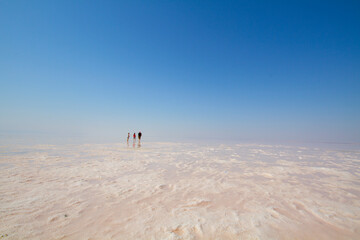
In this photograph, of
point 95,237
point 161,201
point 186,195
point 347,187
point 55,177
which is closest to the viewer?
point 95,237

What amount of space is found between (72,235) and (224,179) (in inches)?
208

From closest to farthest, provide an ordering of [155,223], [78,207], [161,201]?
[155,223] < [78,207] < [161,201]

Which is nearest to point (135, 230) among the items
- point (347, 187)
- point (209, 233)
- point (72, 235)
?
point (72, 235)

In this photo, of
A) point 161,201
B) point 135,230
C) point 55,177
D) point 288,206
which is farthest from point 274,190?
point 55,177

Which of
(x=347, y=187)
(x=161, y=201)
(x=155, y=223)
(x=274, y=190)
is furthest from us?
(x=347, y=187)

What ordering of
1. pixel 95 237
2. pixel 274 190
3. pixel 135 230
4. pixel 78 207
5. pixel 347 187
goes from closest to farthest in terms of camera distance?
pixel 95 237, pixel 135 230, pixel 78 207, pixel 274 190, pixel 347 187

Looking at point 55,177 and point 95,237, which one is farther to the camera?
point 55,177

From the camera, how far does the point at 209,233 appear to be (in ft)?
9.87

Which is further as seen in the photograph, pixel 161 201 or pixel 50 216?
pixel 161 201

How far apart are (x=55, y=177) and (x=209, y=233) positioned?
6.40 metres

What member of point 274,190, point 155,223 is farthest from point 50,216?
point 274,190

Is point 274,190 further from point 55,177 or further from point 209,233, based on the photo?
point 55,177

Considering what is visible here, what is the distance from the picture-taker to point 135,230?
Answer: 3.05m

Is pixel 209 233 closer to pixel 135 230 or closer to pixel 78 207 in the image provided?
pixel 135 230
